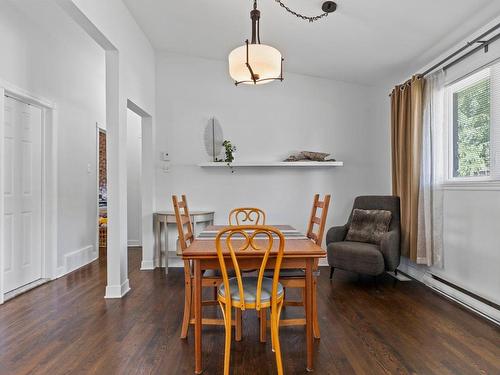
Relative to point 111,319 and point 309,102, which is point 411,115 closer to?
point 309,102

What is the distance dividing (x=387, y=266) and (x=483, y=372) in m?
1.69

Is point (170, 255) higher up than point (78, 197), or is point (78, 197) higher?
point (78, 197)

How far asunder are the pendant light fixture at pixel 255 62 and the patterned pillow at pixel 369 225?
228 cm

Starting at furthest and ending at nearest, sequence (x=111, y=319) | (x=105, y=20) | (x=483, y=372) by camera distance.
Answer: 1. (x=105, y=20)
2. (x=111, y=319)
3. (x=483, y=372)

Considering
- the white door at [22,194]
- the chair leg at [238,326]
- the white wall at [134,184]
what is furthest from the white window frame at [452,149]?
the white wall at [134,184]

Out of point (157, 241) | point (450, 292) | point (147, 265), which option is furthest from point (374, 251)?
point (147, 265)

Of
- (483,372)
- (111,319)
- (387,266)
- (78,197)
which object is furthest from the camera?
(78,197)

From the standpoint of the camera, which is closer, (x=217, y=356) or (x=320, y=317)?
(x=217, y=356)

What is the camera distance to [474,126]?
3.14 meters

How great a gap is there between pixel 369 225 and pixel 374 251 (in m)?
0.59

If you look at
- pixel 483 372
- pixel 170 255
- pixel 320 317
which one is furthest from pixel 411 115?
pixel 170 255

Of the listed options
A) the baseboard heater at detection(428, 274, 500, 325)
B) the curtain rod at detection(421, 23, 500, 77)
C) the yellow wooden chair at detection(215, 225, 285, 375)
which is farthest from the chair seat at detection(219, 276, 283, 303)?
the curtain rod at detection(421, 23, 500, 77)

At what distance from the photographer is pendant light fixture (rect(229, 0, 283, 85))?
7.84 feet

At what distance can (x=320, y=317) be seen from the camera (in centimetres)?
282
